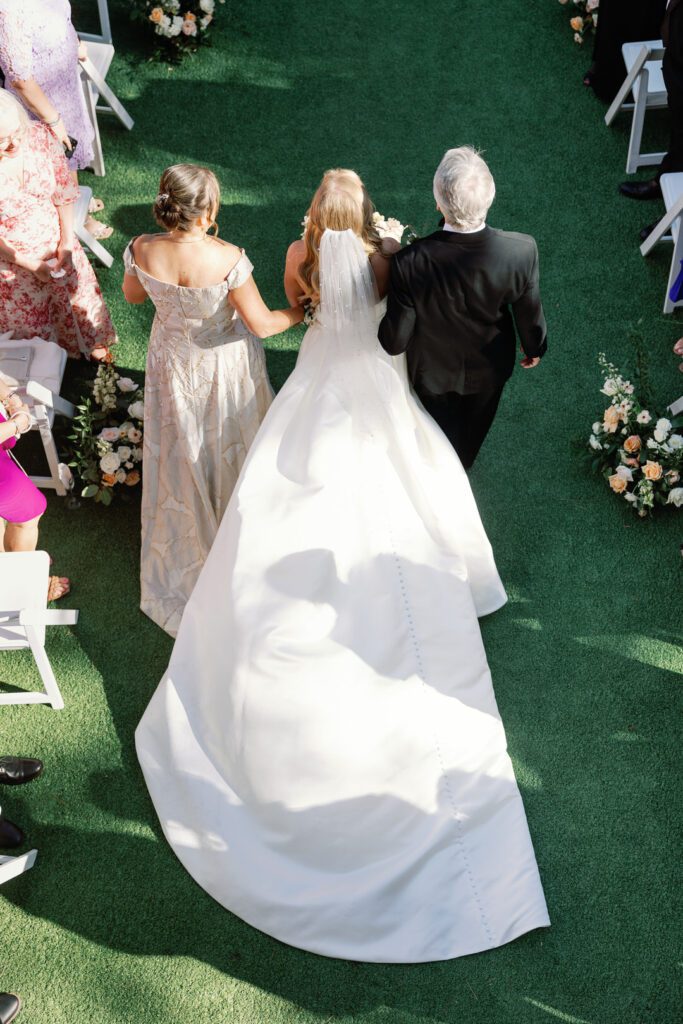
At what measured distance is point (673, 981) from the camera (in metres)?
3.46

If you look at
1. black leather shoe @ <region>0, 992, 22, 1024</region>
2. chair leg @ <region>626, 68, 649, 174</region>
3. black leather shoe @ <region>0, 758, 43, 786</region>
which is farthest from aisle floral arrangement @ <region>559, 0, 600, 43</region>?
black leather shoe @ <region>0, 992, 22, 1024</region>

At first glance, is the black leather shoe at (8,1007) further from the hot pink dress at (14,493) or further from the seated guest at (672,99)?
the seated guest at (672,99)

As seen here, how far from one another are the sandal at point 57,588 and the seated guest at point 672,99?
3.51 metres

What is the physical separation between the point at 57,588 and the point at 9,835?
1067 millimetres

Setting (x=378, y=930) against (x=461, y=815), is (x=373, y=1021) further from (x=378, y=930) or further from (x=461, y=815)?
(x=461, y=815)

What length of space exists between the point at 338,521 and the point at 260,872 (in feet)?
4.14

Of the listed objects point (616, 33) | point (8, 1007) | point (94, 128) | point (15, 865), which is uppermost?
point (616, 33)

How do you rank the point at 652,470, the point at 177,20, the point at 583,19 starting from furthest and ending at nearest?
the point at 583,19 < the point at 177,20 < the point at 652,470

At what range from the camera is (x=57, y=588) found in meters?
4.32

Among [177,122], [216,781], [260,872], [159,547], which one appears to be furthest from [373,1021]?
[177,122]

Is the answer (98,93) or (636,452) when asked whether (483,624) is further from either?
(98,93)

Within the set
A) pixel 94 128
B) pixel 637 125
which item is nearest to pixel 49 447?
pixel 94 128

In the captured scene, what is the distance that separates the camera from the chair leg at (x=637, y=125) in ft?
17.8

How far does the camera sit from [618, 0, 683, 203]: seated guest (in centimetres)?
471
